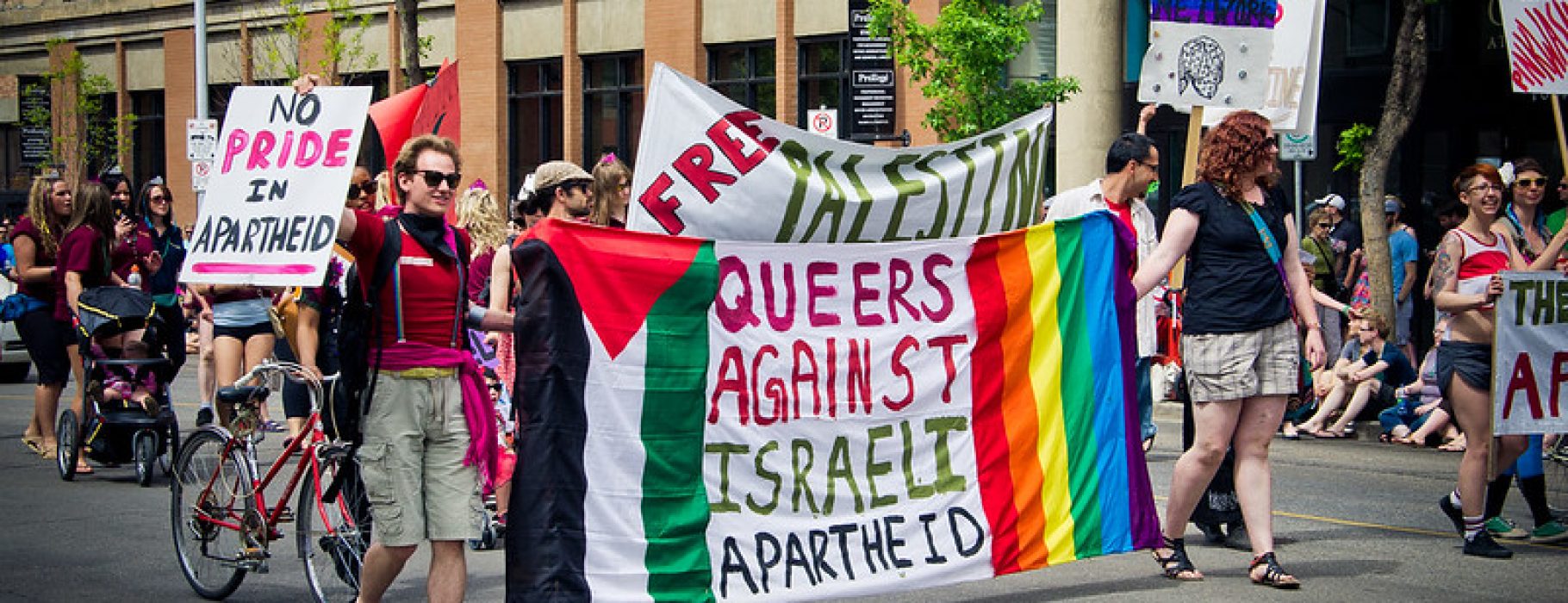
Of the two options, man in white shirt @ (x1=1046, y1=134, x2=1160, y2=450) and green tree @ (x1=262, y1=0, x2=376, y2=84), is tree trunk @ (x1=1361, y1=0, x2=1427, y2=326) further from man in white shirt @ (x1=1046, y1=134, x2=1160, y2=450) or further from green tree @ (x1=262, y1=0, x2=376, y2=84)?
green tree @ (x1=262, y1=0, x2=376, y2=84)

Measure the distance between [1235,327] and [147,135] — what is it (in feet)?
128

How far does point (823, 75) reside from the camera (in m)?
28.5

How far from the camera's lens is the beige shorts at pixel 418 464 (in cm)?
629

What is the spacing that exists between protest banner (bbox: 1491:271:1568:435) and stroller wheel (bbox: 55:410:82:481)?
8385 mm

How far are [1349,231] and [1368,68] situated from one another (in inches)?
129

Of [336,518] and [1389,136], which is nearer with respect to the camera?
[336,518]

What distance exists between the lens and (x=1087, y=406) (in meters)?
7.43

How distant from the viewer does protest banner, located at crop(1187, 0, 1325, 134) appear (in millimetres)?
11406

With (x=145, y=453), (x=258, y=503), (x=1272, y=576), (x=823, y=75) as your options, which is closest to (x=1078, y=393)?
(x=1272, y=576)

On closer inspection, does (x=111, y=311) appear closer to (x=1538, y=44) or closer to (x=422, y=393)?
(x=422, y=393)

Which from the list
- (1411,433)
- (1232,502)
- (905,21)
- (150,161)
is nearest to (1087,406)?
(1232,502)

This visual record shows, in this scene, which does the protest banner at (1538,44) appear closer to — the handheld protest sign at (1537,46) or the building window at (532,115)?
the handheld protest sign at (1537,46)

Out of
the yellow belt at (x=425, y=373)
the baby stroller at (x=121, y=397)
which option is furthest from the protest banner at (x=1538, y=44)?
the baby stroller at (x=121, y=397)

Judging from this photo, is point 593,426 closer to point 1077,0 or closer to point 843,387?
point 843,387
